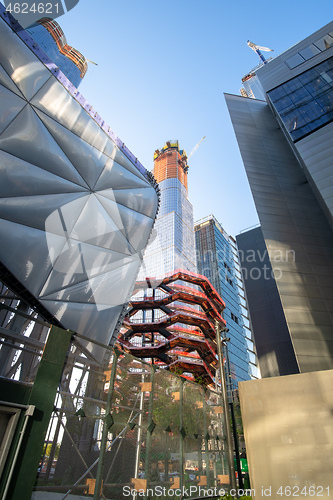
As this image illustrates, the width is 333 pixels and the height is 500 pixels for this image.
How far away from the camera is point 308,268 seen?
23672mm

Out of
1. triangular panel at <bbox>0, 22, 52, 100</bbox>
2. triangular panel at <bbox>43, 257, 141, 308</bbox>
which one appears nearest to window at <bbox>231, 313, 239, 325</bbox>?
triangular panel at <bbox>43, 257, 141, 308</bbox>

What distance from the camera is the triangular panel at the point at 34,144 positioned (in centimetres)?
1218

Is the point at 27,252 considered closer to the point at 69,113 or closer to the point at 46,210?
the point at 46,210

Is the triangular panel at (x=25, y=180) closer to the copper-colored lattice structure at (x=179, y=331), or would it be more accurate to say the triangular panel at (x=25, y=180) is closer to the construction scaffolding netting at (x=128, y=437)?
the construction scaffolding netting at (x=128, y=437)

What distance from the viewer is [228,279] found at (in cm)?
12031

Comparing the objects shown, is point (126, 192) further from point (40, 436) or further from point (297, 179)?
point (297, 179)

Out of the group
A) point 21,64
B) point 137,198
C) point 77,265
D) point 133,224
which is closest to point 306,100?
point 137,198

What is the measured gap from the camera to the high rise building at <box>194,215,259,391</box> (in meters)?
105

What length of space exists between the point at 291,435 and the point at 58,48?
113 meters

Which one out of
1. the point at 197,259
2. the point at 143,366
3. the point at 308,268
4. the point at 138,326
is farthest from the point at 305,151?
the point at 197,259

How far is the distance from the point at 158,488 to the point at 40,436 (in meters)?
3.60

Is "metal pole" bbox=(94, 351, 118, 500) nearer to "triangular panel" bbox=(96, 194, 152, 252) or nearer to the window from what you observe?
"triangular panel" bbox=(96, 194, 152, 252)

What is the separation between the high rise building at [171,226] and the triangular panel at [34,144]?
66879mm

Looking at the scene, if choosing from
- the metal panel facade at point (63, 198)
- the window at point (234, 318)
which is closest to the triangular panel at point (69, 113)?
the metal panel facade at point (63, 198)
